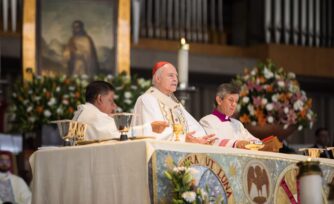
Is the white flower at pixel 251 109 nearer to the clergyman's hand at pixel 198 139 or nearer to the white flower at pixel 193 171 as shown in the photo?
the clergyman's hand at pixel 198 139

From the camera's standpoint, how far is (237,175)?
7848 millimetres

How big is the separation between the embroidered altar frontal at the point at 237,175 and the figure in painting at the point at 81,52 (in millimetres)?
5020

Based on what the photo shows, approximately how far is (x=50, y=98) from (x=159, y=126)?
4.09 metres

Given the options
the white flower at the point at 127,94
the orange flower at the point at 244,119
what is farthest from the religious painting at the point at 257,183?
the white flower at the point at 127,94

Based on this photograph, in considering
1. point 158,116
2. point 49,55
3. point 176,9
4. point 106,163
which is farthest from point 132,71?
point 106,163

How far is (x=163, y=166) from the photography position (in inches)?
288

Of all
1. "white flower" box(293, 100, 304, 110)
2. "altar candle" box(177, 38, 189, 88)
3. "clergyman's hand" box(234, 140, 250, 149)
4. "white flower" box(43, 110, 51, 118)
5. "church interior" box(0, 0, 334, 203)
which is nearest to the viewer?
"clergyman's hand" box(234, 140, 250, 149)

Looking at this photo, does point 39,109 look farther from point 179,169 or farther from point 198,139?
point 179,169

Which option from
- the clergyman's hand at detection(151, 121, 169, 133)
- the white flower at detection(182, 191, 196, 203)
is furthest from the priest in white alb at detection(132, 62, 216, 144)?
the white flower at detection(182, 191, 196, 203)

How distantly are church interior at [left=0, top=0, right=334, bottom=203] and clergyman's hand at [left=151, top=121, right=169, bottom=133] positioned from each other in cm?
236

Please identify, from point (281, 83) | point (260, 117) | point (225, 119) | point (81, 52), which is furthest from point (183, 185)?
point (81, 52)

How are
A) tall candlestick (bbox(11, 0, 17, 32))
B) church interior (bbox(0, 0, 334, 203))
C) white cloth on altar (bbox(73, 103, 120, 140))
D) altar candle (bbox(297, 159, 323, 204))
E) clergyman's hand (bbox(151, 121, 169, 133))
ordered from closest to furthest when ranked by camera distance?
altar candle (bbox(297, 159, 323, 204)) → clergyman's hand (bbox(151, 121, 169, 133)) → white cloth on altar (bbox(73, 103, 120, 140)) → church interior (bbox(0, 0, 334, 203)) → tall candlestick (bbox(11, 0, 17, 32))

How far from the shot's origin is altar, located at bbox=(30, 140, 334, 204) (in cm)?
728

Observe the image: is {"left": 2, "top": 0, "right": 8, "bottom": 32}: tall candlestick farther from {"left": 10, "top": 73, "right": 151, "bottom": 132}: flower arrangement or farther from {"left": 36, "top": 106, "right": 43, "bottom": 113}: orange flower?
{"left": 36, "top": 106, "right": 43, "bottom": 113}: orange flower
